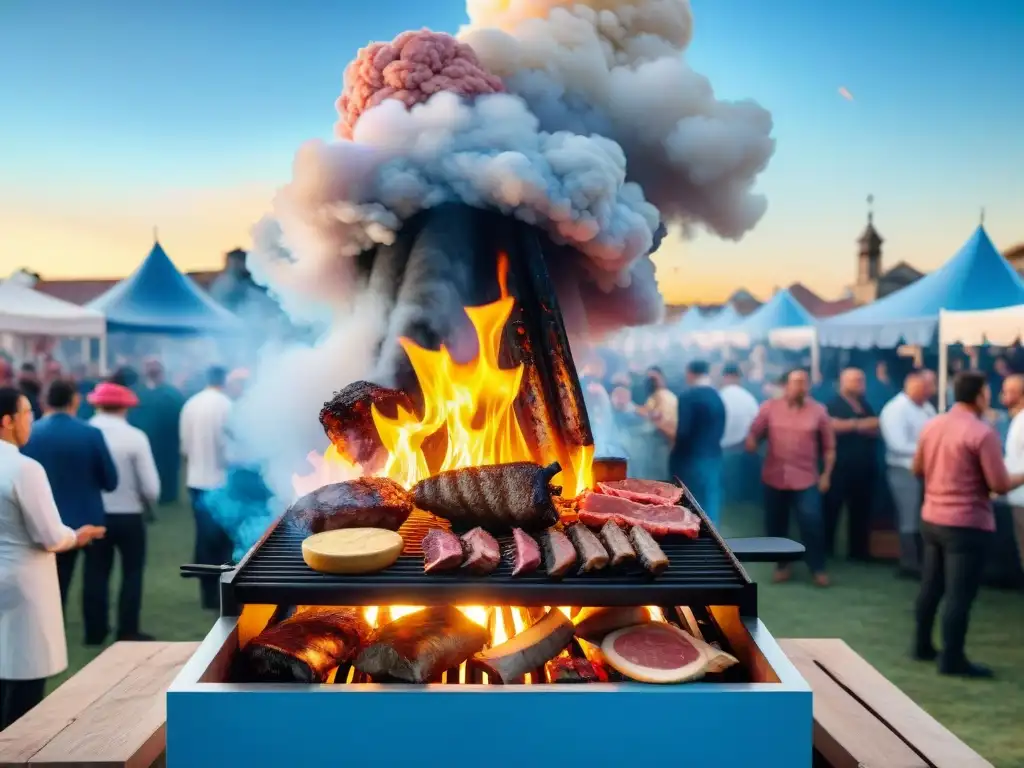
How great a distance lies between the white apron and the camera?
4.18m

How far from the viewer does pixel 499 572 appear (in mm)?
2484

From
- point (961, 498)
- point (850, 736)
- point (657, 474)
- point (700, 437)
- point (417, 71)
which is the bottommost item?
point (657, 474)

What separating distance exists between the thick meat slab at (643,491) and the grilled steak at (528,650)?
0.77 m

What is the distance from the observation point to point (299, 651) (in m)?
2.32

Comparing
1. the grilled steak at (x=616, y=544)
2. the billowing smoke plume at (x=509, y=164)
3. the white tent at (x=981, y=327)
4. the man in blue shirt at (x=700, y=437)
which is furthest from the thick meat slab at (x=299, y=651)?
the white tent at (x=981, y=327)

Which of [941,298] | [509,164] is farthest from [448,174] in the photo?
[941,298]

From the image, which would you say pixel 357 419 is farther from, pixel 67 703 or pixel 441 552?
pixel 67 703

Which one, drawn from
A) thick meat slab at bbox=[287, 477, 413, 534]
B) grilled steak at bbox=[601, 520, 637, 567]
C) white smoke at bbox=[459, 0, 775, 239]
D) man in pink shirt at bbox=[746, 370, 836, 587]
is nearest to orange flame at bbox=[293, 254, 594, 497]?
thick meat slab at bbox=[287, 477, 413, 534]

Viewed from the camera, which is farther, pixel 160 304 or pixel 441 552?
pixel 160 304

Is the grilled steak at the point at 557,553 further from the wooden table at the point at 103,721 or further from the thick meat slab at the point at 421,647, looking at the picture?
the wooden table at the point at 103,721

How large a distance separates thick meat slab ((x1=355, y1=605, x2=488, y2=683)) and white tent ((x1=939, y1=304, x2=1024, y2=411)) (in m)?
7.83

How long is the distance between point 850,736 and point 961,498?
10.1 feet

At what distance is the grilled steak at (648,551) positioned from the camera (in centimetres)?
239

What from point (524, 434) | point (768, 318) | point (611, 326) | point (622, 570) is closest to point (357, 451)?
point (524, 434)
